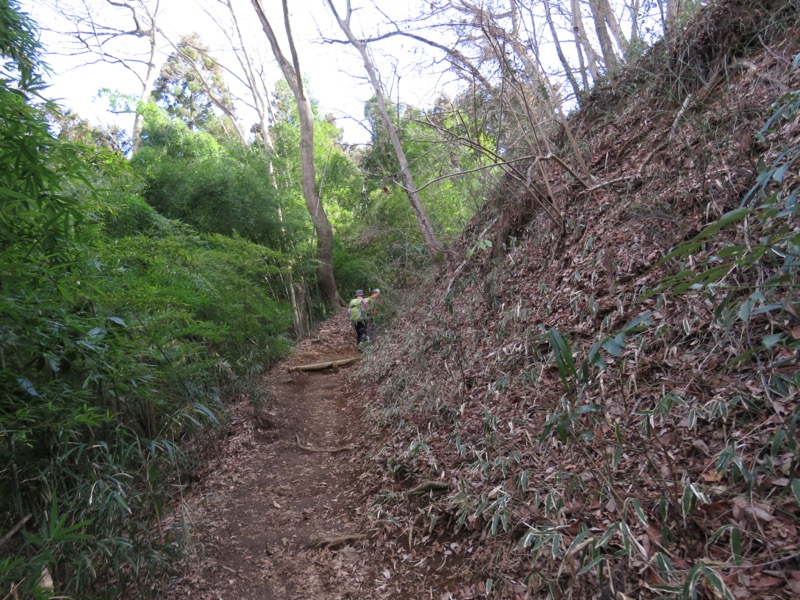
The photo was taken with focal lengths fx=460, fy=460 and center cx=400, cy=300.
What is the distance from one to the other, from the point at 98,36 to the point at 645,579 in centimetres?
2047

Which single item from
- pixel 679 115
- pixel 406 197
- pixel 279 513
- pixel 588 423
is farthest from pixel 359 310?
pixel 588 423

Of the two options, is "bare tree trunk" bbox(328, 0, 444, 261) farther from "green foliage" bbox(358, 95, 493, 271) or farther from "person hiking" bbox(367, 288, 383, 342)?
"person hiking" bbox(367, 288, 383, 342)

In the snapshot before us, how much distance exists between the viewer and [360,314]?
9891mm

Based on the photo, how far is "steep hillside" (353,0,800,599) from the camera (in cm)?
180

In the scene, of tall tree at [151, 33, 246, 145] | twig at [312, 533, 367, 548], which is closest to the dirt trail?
twig at [312, 533, 367, 548]

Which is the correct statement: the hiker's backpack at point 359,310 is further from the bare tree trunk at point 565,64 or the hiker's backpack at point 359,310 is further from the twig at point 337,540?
the twig at point 337,540

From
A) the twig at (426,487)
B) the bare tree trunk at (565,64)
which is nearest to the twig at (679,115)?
the bare tree trunk at (565,64)

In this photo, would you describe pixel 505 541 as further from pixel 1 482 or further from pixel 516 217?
pixel 516 217

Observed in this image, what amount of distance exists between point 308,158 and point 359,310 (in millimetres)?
6382

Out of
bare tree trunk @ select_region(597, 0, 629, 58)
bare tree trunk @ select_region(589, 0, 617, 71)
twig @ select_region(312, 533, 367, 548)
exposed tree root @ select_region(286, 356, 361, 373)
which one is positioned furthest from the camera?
exposed tree root @ select_region(286, 356, 361, 373)

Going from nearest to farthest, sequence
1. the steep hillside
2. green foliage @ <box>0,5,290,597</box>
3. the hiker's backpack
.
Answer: the steep hillside, green foliage @ <box>0,5,290,597</box>, the hiker's backpack

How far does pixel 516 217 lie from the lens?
6.30 metres

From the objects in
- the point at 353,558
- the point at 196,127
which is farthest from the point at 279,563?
the point at 196,127

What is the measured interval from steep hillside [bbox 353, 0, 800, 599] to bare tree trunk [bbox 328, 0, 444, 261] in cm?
304
